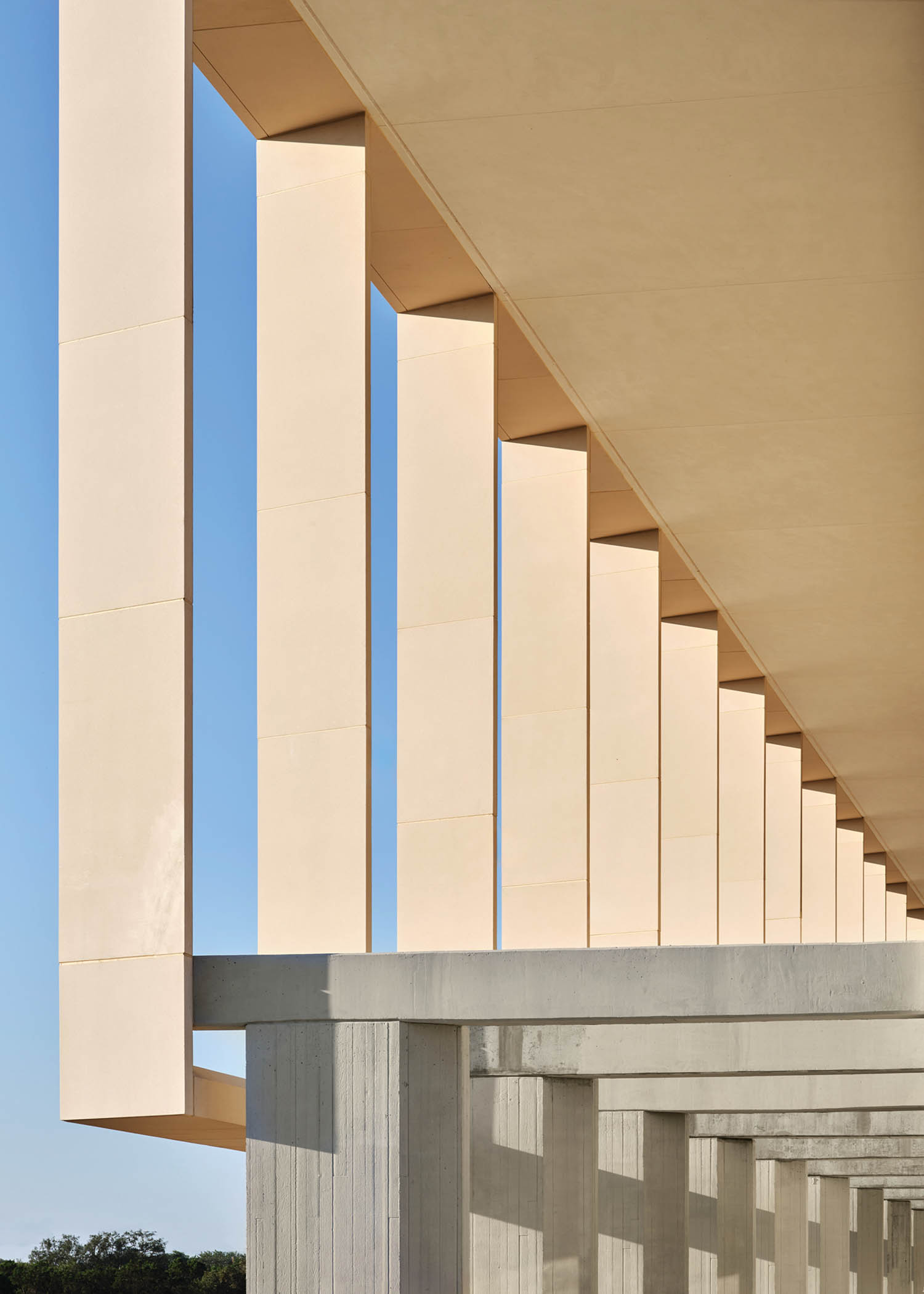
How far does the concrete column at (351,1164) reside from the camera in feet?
33.1

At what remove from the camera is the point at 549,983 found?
10.3 m

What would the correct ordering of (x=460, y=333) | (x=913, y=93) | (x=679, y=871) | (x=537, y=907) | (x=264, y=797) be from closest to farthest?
(x=913, y=93)
(x=264, y=797)
(x=460, y=333)
(x=537, y=907)
(x=679, y=871)

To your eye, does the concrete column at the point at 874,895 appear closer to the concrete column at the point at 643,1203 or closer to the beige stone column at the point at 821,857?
the beige stone column at the point at 821,857

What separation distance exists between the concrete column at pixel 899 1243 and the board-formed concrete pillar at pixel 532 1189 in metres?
39.1

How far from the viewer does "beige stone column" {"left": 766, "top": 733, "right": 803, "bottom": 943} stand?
3050 cm

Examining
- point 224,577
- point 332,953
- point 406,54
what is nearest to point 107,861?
point 332,953

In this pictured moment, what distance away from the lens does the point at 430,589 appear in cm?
1598

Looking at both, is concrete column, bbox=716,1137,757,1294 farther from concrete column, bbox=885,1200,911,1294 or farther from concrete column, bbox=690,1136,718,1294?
concrete column, bbox=885,1200,911,1294

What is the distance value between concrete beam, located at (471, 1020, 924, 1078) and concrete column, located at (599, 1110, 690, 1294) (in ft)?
14.5

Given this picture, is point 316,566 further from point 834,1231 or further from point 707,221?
point 834,1231

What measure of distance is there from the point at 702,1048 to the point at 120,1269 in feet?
230

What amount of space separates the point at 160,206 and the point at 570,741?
8.97 metres

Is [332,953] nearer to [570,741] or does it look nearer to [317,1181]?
[317,1181]

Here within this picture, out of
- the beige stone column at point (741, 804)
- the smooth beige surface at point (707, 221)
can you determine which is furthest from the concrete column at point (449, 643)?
the beige stone column at point (741, 804)
